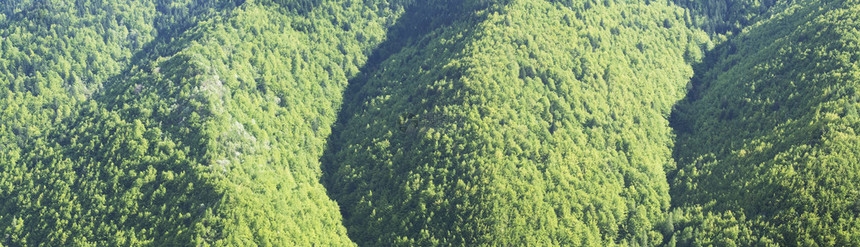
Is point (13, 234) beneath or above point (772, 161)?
beneath

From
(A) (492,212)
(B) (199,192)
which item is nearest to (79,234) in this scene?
(B) (199,192)

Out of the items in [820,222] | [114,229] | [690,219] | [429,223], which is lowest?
[114,229]

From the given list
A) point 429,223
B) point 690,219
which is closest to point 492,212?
point 429,223

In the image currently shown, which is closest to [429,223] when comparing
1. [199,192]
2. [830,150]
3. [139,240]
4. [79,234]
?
[199,192]

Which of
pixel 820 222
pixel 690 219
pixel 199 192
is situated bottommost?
pixel 199 192

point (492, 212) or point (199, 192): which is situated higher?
point (492, 212)

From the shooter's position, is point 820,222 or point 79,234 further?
point 79,234

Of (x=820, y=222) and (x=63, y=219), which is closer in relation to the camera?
(x=820, y=222)

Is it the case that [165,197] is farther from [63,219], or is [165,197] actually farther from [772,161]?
[772,161]

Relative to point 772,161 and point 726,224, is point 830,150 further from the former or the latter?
point 726,224
